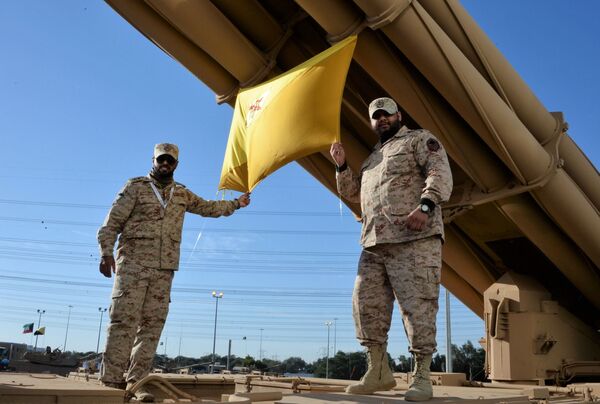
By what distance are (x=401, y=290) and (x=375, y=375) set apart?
0.45m

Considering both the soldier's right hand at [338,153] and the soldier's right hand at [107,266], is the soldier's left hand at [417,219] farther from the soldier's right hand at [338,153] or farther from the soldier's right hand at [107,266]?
the soldier's right hand at [107,266]

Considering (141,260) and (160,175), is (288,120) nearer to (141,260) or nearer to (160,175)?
(160,175)

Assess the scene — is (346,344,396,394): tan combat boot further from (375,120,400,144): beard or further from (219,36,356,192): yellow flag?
(219,36,356,192): yellow flag

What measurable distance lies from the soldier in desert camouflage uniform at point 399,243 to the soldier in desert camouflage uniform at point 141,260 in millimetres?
1147

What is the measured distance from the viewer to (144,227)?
3637 mm

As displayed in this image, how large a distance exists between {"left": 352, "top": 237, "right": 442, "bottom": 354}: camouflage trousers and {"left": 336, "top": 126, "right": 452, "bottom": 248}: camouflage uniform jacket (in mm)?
66


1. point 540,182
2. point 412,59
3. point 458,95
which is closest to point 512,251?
point 540,182

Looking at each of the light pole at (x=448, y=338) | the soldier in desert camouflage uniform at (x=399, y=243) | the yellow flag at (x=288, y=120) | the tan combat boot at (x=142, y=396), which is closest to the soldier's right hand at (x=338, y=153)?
the soldier in desert camouflage uniform at (x=399, y=243)

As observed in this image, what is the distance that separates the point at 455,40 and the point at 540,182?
1.36 metres

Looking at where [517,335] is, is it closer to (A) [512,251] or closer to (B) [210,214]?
(A) [512,251]

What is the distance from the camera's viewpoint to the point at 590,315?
6281 mm

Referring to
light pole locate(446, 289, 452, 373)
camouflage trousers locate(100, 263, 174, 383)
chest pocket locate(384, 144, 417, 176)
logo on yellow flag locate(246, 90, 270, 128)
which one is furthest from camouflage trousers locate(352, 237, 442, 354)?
light pole locate(446, 289, 452, 373)

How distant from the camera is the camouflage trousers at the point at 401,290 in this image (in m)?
2.88

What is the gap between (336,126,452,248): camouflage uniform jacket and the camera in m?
2.96
